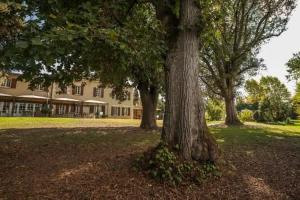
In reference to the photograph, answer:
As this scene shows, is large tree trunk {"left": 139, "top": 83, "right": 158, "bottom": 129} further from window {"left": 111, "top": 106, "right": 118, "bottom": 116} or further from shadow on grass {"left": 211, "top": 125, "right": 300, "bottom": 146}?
window {"left": 111, "top": 106, "right": 118, "bottom": 116}

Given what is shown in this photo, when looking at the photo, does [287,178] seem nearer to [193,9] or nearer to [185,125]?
[185,125]

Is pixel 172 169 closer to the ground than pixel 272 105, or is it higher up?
closer to the ground

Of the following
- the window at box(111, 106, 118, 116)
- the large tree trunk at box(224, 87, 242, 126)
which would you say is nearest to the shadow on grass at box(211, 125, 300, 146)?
the large tree trunk at box(224, 87, 242, 126)

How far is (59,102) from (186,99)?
107 ft

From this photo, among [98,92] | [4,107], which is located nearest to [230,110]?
[98,92]

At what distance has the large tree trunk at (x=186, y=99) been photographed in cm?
528

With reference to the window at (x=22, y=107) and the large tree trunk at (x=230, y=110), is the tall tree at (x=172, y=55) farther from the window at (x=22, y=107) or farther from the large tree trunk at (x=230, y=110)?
the window at (x=22, y=107)

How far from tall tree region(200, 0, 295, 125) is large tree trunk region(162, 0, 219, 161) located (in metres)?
11.1

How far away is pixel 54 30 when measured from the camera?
3893mm

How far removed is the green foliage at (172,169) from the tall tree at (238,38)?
1278 centimetres

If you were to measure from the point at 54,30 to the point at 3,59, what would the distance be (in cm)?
95

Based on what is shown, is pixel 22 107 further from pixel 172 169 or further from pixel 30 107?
pixel 172 169

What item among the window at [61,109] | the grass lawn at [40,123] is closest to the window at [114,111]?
the window at [61,109]

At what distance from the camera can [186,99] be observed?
5.41 m
